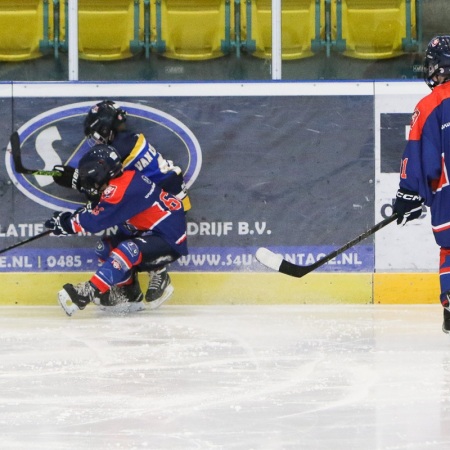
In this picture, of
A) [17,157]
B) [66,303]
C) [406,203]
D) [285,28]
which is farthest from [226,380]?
[285,28]

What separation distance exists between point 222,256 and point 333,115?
869mm

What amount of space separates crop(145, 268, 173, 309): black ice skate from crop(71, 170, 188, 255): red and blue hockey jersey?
14cm

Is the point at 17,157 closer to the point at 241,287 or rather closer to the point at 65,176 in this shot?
the point at 65,176

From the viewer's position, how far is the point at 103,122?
541 centimetres

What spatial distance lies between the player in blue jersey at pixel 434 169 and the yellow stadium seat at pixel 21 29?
2234 millimetres

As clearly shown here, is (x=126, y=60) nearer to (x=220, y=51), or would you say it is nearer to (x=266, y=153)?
(x=220, y=51)

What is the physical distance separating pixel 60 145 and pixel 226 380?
2515 millimetres

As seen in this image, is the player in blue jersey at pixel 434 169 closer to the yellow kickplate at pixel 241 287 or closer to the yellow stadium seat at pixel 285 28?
the yellow kickplate at pixel 241 287

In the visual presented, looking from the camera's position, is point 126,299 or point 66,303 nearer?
point 66,303

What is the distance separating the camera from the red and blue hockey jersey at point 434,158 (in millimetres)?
4207

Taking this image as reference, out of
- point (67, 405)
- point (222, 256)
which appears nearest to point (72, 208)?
point (222, 256)

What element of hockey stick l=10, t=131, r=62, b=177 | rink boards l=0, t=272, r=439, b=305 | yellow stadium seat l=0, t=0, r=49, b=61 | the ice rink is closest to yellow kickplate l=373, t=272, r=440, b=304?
rink boards l=0, t=272, r=439, b=305

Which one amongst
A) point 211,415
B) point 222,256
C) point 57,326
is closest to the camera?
point 211,415

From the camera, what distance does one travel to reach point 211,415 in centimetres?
281
